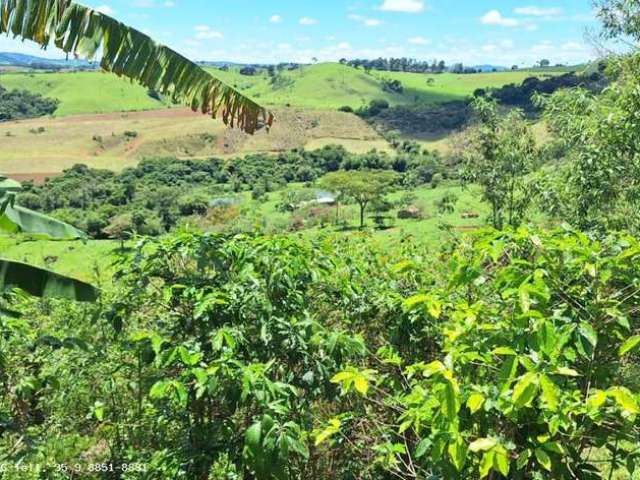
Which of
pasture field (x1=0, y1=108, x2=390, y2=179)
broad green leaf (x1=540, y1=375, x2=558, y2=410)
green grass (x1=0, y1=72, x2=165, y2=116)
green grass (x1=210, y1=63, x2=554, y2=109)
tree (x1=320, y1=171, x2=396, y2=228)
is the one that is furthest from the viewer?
green grass (x1=210, y1=63, x2=554, y2=109)

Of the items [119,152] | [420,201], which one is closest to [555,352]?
[420,201]

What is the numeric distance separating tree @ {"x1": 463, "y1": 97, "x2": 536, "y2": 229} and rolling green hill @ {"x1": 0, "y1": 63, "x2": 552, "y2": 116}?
116425mm

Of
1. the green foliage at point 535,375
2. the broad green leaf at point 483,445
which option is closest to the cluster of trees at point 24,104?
the green foliage at point 535,375

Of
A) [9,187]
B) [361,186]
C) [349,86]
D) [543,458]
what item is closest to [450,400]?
[543,458]

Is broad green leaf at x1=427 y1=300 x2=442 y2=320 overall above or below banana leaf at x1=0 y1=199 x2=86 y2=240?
below

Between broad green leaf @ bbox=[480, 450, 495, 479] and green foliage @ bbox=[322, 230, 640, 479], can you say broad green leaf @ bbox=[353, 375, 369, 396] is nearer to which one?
green foliage @ bbox=[322, 230, 640, 479]

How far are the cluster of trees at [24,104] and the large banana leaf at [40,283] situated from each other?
138595 millimetres

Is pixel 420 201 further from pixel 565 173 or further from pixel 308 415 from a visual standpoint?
pixel 308 415

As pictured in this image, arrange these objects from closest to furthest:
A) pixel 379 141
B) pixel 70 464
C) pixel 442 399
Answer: pixel 442 399 → pixel 70 464 → pixel 379 141

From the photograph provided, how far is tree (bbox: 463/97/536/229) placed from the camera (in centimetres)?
1394

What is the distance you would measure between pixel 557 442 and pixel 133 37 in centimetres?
378

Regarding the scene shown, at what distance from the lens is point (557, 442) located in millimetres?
2127

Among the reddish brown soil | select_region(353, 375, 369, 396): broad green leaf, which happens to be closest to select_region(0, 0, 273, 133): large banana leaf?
select_region(353, 375, 369, 396): broad green leaf

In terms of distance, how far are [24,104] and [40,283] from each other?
149 meters
